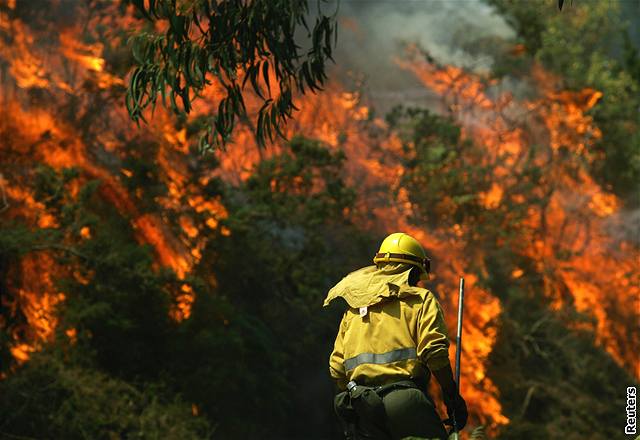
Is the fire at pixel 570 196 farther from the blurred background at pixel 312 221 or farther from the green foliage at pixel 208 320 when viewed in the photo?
the green foliage at pixel 208 320

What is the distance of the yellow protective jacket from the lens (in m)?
6.13

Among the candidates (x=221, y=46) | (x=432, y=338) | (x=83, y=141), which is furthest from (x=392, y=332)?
(x=83, y=141)

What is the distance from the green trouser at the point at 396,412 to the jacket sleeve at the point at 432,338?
187mm

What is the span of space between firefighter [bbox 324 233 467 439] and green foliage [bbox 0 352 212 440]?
889cm

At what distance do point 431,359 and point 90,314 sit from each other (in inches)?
409

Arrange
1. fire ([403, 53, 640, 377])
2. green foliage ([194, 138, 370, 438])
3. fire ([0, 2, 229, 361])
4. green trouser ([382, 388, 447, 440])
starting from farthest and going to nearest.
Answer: fire ([403, 53, 640, 377]), green foliage ([194, 138, 370, 438]), fire ([0, 2, 229, 361]), green trouser ([382, 388, 447, 440])

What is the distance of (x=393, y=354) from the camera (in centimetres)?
623

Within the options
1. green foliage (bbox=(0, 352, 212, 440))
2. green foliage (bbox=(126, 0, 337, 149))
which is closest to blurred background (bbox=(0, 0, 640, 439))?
green foliage (bbox=(0, 352, 212, 440))

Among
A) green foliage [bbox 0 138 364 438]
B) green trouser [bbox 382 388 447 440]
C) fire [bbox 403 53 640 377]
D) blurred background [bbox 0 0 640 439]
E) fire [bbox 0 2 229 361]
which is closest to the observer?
green trouser [bbox 382 388 447 440]

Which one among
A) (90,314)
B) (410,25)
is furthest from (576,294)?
(90,314)

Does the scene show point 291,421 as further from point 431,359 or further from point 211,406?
point 431,359

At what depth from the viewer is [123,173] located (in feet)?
59.5

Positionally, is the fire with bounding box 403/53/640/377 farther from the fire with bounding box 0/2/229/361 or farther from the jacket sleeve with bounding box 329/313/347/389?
the jacket sleeve with bounding box 329/313/347/389

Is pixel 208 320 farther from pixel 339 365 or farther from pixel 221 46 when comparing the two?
pixel 339 365
